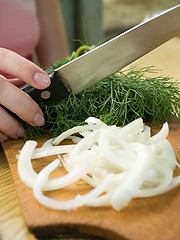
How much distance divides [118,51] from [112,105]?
0.16 m

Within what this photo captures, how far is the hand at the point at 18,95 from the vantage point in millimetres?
876

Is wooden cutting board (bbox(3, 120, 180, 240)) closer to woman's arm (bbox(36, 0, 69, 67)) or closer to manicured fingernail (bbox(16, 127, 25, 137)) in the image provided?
manicured fingernail (bbox(16, 127, 25, 137))

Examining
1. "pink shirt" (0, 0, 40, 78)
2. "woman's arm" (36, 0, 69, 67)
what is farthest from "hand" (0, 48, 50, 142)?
"woman's arm" (36, 0, 69, 67)

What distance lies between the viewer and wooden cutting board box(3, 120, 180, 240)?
1.85 feet

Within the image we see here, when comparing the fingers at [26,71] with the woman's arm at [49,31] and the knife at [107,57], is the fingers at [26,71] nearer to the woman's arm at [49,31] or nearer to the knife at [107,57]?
the knife at [107,57]

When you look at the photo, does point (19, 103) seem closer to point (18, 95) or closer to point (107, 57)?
point (18, 95)

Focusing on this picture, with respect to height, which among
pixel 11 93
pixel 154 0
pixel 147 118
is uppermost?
pixel 11 93

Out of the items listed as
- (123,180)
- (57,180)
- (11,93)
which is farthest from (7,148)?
(123,180)

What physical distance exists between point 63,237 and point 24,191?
13 centimetres

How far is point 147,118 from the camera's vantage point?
1.00m

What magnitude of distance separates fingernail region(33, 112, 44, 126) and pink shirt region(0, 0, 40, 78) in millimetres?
938

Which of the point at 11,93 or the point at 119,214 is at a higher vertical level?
the point at 11,93

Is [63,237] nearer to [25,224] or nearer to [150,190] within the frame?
[25,224]

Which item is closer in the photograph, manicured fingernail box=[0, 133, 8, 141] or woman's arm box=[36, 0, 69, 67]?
manicured fingernail box=[0, 133, 8, 141]
